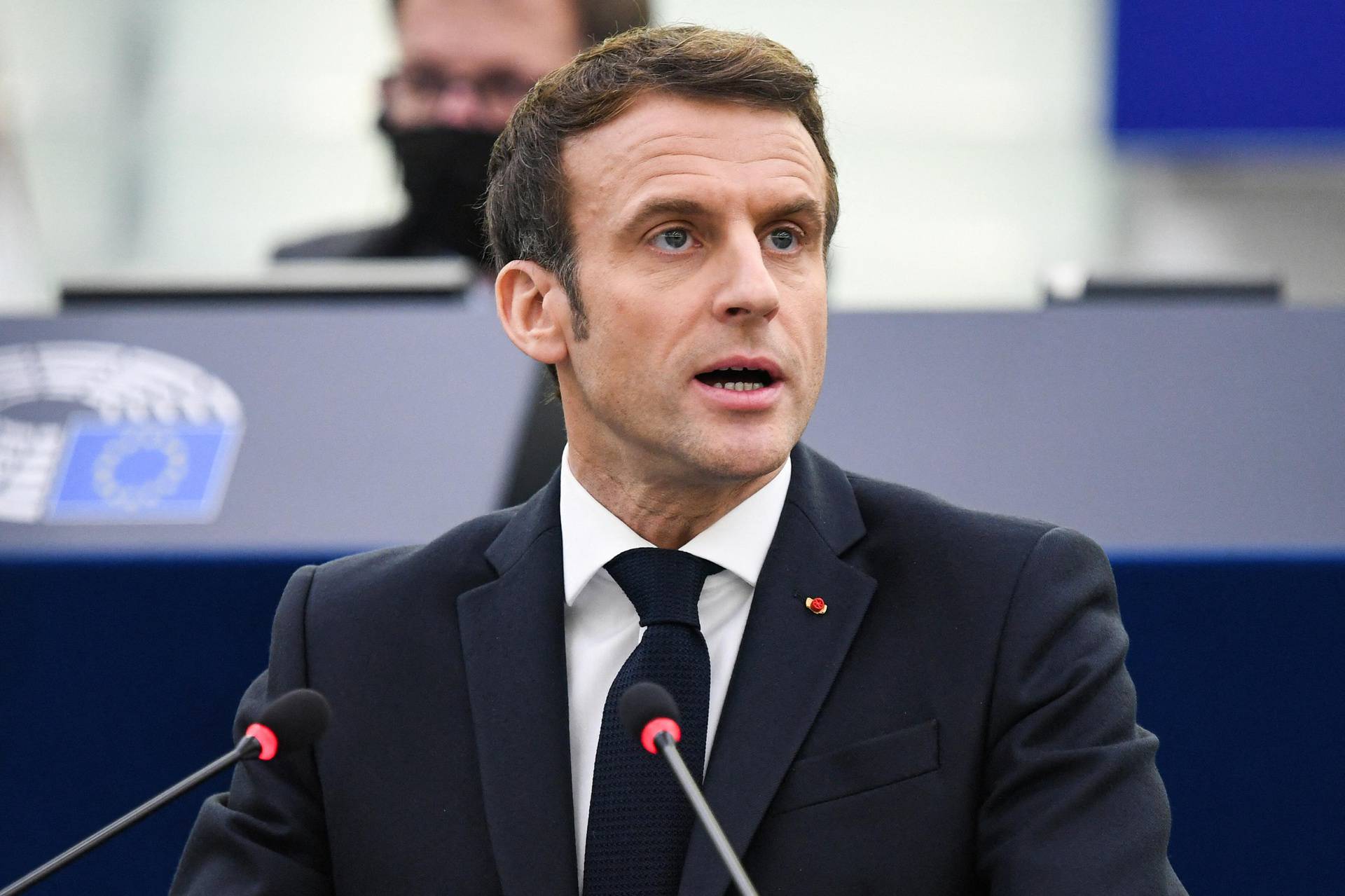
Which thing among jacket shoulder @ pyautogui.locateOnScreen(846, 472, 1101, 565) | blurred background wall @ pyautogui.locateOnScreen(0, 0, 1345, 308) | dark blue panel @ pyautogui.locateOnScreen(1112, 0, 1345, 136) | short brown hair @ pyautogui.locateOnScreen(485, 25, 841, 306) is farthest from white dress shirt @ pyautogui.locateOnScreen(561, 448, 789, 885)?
blurred background wall @ pyautogui.locateOnScreen(0, 0, 1345, 308)

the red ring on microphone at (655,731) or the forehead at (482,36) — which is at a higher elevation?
the forehead at (482,36)

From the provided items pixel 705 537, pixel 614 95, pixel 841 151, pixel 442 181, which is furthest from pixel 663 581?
pixel 841 151

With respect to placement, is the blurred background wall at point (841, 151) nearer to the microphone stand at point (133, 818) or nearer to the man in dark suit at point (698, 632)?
the man in dark suit at point (698, 632)

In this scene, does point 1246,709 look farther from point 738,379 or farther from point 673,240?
point 673,240

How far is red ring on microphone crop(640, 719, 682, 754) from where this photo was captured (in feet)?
4.70

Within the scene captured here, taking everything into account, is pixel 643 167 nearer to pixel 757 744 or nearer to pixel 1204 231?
pixel 757 744

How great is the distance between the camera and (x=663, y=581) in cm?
179

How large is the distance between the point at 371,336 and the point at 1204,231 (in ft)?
15.0

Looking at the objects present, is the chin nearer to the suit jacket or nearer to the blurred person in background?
the suit jacket

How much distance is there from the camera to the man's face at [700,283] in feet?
5.57

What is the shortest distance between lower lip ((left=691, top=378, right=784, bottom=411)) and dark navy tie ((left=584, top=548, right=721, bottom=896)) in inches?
8.3

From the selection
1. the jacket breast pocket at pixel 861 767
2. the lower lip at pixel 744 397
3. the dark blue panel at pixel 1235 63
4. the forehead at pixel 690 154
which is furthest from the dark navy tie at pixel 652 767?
the dark blue panel at pixel 1235 63

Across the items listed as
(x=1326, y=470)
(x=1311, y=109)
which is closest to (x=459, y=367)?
(x=1326, y=470)

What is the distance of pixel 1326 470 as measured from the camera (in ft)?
7.88
